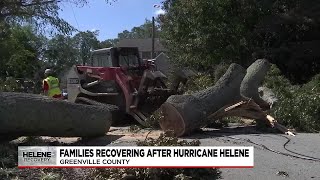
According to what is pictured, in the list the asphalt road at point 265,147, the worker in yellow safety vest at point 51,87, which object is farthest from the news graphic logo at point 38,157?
the worker in yellow safety vest at point 51,87

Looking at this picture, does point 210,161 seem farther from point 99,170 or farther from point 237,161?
point 99,170

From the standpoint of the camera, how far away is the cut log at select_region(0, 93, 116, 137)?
7488 mm

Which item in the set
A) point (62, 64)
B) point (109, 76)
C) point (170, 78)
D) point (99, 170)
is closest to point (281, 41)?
point (170, 78)

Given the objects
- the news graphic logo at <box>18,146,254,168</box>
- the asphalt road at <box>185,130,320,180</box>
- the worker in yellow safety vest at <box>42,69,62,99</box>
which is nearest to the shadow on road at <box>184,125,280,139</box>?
the asphalt road at <box>185,130,320,180</box>

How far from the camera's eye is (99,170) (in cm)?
569

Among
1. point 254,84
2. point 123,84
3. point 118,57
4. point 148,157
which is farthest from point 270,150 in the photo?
point 118,57

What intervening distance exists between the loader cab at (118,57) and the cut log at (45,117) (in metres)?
4.38

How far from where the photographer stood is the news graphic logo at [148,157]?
5.48 metres

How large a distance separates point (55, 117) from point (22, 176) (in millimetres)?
2295

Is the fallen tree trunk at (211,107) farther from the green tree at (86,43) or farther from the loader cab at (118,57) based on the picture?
the green tree at (86,43)

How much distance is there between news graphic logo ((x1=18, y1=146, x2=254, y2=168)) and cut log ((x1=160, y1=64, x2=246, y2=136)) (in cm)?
351

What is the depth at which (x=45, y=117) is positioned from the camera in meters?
7.82

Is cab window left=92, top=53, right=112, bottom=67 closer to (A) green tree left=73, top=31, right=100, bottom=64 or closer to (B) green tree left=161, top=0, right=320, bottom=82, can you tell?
(B) green tree left=161, top=0, right=320, bottom=82

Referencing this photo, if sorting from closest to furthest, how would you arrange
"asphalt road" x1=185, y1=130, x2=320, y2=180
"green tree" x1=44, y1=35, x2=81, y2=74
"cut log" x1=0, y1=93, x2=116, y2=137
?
1. "asphalt road" x1=185, y1=130, x2=320, y2=180
2. "cut log" x1=0, y1=93, x2=116, y2=137
3. "green tree" x1=44, y1=35, x2=81, y2=74
